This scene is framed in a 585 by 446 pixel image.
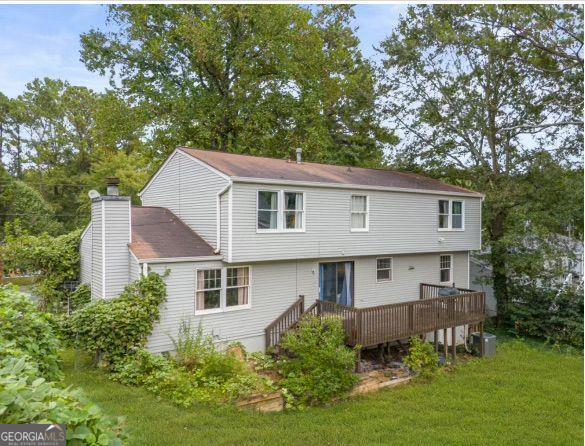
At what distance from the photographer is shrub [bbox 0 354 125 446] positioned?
261 cm

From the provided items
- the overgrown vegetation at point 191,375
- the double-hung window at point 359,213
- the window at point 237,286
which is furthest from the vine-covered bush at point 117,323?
the double-hung window at point 359,213

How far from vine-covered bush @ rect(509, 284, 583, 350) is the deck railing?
179 inches

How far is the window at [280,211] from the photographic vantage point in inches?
495

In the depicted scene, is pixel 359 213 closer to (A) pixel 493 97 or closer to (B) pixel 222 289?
(B) pixel 222 289

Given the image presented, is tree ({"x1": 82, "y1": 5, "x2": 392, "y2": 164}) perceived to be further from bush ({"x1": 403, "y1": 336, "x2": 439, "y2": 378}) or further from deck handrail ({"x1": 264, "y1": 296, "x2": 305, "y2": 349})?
bush ({"x1": 403, "y1": 336, "x2": 439, "y2": 378})

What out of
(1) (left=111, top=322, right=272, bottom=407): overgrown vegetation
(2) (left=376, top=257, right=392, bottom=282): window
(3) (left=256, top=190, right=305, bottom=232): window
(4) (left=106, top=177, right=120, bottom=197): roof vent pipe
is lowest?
(1) (left=111, top=322, right=272, bottom=407): overgrown vegetation

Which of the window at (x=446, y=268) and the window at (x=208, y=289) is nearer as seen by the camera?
the window at (x=208, y=289)

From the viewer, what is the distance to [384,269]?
1611 centimetres

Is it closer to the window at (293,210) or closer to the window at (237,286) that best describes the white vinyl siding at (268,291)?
the window at (237,286)

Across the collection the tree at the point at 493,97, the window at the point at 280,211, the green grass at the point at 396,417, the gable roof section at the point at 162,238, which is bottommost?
the green grass at the point at 396,417

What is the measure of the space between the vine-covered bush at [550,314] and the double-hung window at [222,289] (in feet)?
39.8

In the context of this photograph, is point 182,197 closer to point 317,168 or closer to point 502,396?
point 317,168

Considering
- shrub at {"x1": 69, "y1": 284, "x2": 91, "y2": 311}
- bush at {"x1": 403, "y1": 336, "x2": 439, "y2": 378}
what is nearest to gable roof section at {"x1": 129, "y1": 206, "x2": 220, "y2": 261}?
shrub at {"x1": 69, "y1": 284, "x2": 91, "y2": 311}

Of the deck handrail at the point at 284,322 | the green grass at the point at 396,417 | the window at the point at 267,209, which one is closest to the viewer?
the green grass at the point at 396,417
